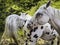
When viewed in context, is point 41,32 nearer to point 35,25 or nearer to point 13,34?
point 35,25

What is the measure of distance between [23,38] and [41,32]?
0.76m

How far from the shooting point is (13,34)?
21.0 ft

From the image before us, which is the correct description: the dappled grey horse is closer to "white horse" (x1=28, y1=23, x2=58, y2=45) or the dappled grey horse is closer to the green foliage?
"white horse" (x1=28, y1=23, x2=58, y2=45)

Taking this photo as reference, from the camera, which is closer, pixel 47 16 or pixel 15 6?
pixel 47 16

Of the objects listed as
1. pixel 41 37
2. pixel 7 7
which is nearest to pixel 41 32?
pixel 41 37

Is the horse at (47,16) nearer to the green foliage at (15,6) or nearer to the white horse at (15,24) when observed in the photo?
the white horse at (15,24)

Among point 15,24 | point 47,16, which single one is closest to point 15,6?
point 15,24

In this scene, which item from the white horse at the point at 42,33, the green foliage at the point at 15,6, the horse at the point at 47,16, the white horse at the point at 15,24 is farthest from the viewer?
the green foliage at the point at 15,6

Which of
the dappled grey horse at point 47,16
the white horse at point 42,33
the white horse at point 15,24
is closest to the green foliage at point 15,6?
the white horse at point 15,24

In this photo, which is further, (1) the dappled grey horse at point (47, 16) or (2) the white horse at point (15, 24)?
(2) the white horse at point (15, 24)

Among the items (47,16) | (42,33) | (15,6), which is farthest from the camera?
(15,6)

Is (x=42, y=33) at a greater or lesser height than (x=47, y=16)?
lesser

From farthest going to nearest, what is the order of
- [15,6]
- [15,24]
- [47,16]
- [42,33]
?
1. [15,6]
2. [15,24]
3. [42,33]
4. [47,16]

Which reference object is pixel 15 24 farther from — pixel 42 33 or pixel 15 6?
pixel 15 6
